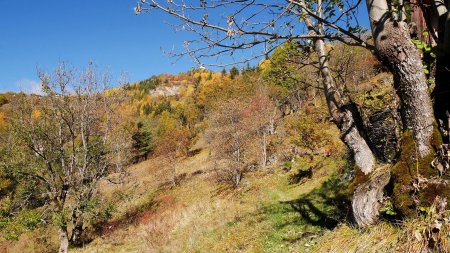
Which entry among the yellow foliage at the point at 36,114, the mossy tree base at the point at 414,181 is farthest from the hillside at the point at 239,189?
the yellow foliage at the point at 36,114

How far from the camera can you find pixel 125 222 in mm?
25859

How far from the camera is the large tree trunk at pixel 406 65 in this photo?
474cm

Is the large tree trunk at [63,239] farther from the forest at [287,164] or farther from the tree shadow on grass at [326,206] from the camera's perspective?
the tree shadow on grass at [326,206]

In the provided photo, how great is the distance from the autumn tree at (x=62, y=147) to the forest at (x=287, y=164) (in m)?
0.09

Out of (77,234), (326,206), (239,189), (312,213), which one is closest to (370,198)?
(312,213)

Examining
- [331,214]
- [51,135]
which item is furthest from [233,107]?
[331,214]

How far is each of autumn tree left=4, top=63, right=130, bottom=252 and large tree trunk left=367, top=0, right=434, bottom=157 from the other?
1884 centimetres

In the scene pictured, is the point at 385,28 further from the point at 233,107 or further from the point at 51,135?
the point at 233,107

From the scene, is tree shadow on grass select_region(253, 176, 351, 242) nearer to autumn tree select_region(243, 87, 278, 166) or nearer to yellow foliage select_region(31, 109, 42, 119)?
yellow foliage select_region(31, 109, 42, 119)

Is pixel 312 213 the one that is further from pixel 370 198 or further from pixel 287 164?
pixel 287 164

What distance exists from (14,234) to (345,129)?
60.0ft

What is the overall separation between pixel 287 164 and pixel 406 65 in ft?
69.1

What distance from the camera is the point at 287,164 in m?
25.5

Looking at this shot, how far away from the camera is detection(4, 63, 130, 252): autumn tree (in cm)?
2072
